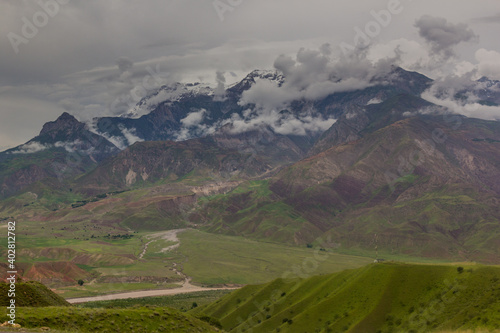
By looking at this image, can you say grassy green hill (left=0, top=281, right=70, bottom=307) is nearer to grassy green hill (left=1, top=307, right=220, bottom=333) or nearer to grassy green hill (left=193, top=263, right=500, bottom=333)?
grassy green hill (left=1, top=307, right=220, bottom=333)

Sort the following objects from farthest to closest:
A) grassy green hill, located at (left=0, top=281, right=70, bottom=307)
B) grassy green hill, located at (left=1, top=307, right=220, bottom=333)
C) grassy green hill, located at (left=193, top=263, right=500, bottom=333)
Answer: grassy green hill, located at (left=193, top=263, right=500, bottom=333), grassy green hill, located at (left=0, top=281, right=70, bottom=307), grassy green hill, located at (left=1, top=307, right=220, bottom=333)

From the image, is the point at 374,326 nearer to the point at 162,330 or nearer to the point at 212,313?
the point at 162,330

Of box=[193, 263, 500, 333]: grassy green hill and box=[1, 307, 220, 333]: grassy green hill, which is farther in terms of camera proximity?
box=[193, 263, 500, 333]: grassy green hill

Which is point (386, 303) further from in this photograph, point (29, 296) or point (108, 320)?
point (29, 296)

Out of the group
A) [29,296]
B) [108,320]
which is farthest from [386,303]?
[29,296]

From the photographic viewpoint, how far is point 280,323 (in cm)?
14750

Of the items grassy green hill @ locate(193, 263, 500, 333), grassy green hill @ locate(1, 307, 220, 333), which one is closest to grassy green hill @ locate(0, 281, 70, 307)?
grassy green hill @ locate(1, 307, 220, 333)

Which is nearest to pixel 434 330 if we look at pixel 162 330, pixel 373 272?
pixel 373 272

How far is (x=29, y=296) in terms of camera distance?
98250 mm

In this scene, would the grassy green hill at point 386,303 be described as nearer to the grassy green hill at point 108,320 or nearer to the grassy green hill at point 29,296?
the grassy green hill at point 108,320

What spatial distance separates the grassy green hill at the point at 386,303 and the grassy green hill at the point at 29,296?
73003 mm

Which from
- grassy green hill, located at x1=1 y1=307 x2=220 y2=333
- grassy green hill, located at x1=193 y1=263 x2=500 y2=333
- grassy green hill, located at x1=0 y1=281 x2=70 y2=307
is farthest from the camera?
grassy green hill, located at x1=193 y1=263 x2=500 y2=333

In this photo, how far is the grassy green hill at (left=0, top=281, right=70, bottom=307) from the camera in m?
91.8

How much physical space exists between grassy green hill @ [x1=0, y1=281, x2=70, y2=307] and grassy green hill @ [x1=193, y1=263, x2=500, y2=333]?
7300 cm
